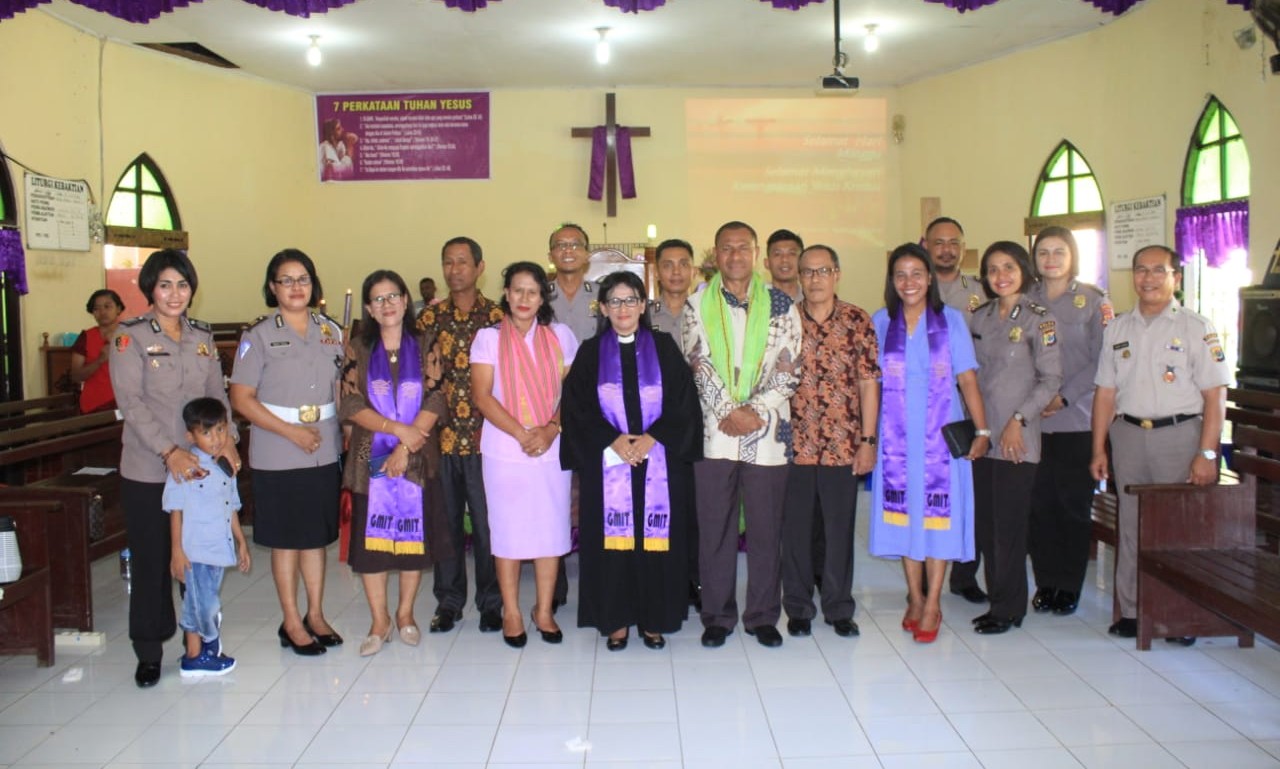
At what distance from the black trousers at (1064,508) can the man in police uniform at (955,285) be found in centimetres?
30

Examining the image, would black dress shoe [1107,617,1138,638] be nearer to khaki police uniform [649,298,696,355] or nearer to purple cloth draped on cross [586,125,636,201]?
khaki police uniform [649,298,696,355]

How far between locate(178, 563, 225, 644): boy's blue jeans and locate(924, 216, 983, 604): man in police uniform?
3.08 metres

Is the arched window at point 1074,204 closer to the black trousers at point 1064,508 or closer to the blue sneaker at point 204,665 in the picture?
the black trousers at point 1064,508

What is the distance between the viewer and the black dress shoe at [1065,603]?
4.15 m

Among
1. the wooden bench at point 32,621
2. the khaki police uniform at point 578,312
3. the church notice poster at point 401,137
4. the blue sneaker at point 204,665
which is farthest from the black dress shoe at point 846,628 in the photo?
the church notice poster at point 401,137

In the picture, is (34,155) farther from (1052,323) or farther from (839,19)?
(1052,323)

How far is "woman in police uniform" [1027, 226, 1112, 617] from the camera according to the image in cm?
414

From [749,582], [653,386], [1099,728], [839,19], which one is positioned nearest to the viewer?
[1099,728]

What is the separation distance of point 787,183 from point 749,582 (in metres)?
7.36

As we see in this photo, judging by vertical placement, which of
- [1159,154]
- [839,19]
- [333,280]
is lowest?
[333,280]

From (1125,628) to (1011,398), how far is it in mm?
1001

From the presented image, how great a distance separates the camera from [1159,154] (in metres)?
7.56

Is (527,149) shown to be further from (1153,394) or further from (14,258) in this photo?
(1153,394)

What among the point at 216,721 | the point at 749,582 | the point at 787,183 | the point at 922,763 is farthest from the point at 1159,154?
the point at 216,721
